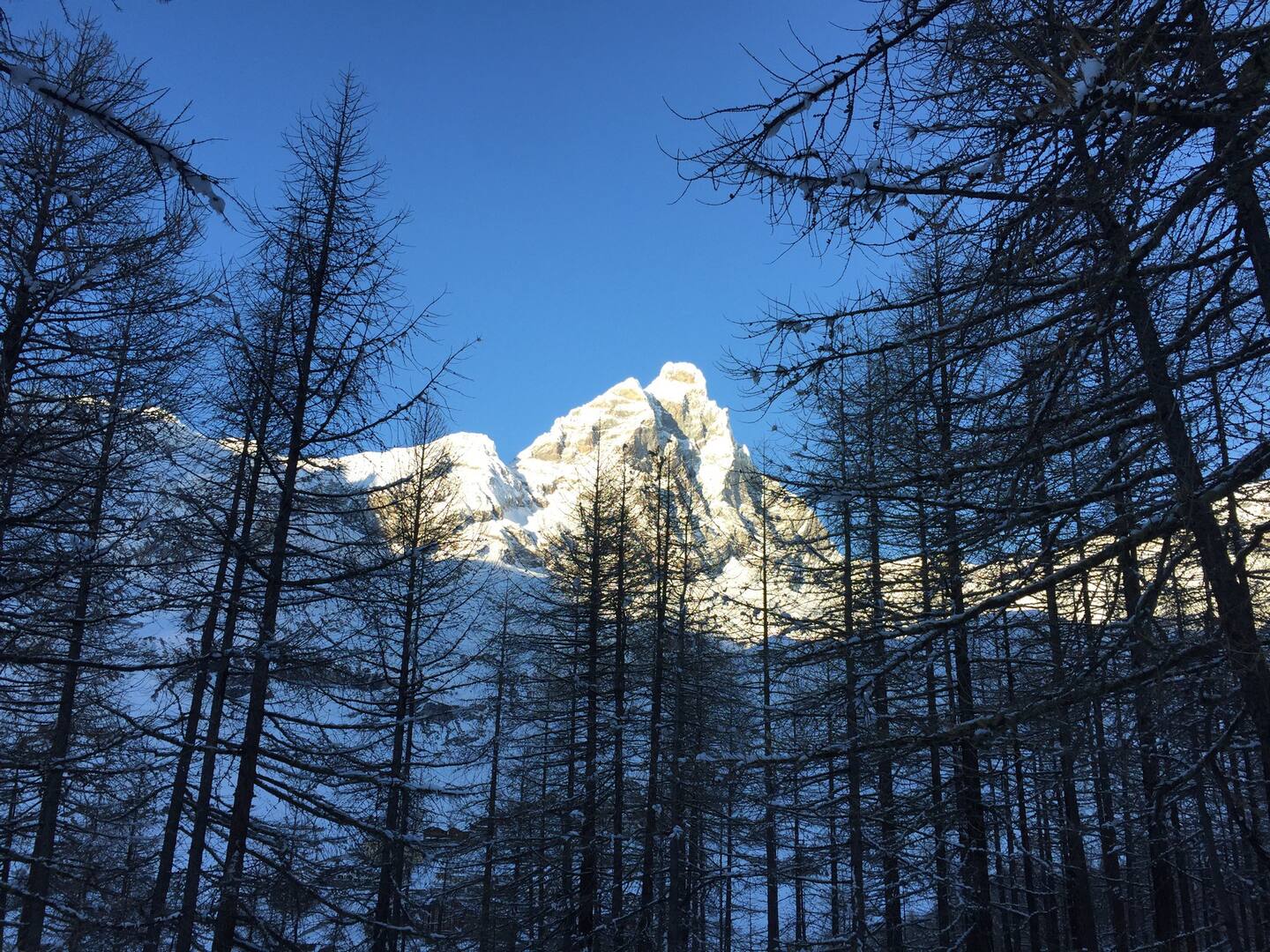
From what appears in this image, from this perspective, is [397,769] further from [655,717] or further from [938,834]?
[938,834]

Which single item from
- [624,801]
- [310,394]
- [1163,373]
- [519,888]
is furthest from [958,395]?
[519,888]

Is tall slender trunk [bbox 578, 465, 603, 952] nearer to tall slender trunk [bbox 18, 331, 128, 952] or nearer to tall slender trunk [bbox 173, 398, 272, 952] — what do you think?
tall slender trunk [bbox 173, 398, 272, 952]

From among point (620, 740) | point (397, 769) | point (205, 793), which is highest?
point (620, 740)

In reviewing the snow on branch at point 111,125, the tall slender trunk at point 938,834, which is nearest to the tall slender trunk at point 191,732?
the snow on branch at point 111,125

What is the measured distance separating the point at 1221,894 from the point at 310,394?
7190 mm

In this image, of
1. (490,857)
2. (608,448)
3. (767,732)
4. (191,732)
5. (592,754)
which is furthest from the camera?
(608,448)

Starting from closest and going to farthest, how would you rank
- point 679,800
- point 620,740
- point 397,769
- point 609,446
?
point 397,769, point 679,800, point 620,740, point 609,446

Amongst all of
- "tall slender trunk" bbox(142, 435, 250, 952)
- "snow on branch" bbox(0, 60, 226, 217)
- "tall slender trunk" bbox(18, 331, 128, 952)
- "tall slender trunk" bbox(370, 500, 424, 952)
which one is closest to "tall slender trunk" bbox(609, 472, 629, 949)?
"tall slender trunk" bbox(370, 500, 424, 952)

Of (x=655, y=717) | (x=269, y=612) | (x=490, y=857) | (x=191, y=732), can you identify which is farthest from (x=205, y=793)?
(x=490, y=857)

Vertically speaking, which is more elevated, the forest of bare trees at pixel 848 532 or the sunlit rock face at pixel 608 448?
the sunlit rock face at pixel 608 448

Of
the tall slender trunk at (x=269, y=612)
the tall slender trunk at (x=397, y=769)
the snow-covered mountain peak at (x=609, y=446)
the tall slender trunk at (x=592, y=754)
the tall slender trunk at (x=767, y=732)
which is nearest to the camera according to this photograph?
the tall slender trunk at (x=269, y=612)

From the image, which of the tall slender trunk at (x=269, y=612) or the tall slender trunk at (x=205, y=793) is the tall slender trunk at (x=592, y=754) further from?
the tall slender trunk at (x=269, y=612)

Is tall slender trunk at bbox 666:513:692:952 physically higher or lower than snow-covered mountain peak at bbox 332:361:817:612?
lower

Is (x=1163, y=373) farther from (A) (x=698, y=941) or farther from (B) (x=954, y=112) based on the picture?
(A) (x=698, y=941)
